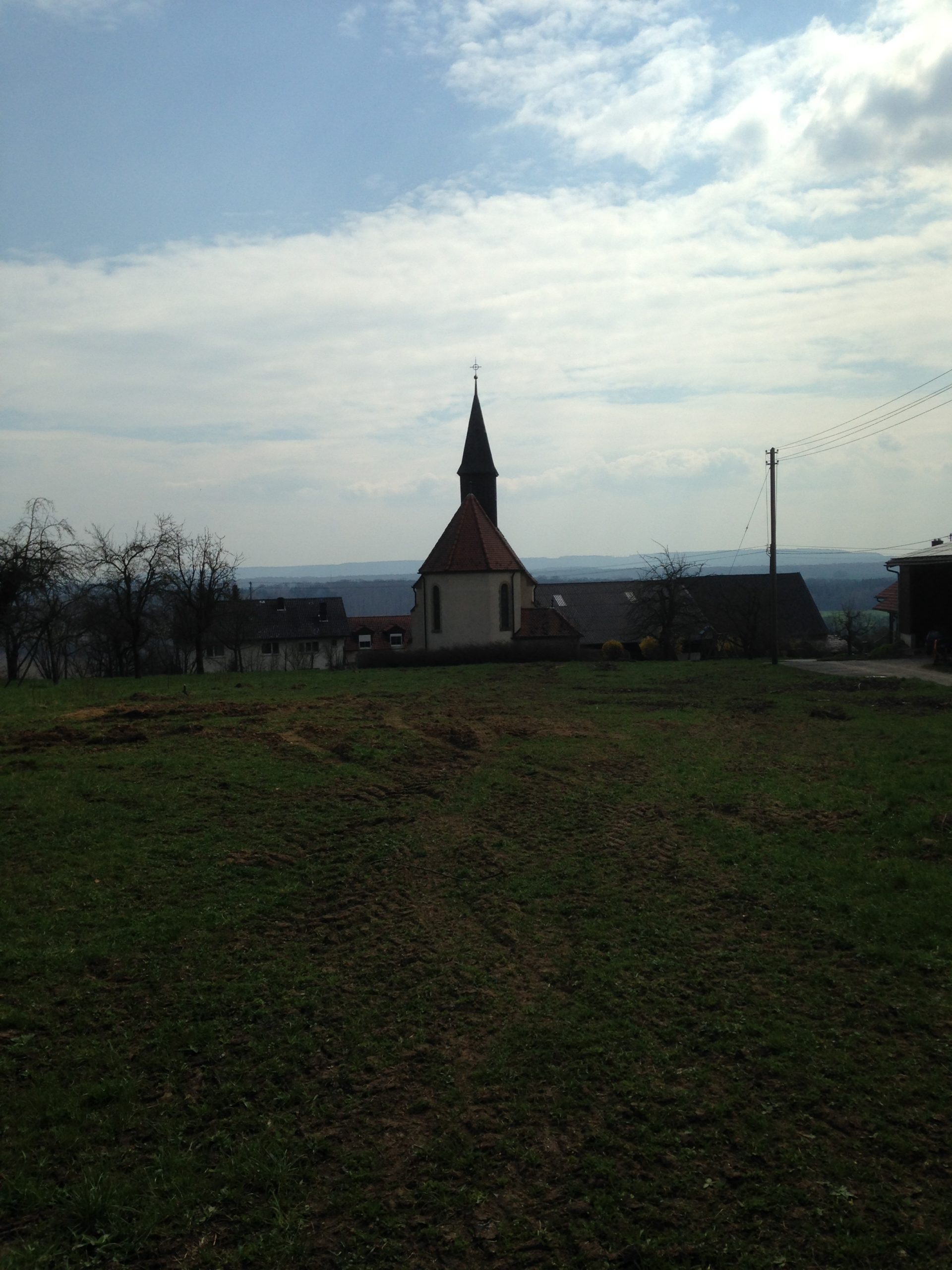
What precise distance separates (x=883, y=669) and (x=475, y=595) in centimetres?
1984

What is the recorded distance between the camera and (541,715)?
19.8 meters

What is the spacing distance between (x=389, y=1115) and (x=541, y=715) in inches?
565

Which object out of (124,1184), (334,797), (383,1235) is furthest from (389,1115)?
(334,797)

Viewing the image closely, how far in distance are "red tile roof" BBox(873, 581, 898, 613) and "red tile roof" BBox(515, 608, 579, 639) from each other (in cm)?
1395

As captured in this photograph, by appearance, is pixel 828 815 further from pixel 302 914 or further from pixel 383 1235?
pixel 383 1235

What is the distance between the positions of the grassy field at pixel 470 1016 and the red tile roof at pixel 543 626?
103ft

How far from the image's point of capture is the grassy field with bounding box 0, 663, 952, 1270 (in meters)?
4.79

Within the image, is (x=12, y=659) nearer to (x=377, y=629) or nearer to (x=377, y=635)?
(x=377, y=635)

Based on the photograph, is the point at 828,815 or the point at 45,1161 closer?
the point at 45,1161

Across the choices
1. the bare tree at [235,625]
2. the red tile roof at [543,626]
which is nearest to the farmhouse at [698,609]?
the red tile roof at [543,626]

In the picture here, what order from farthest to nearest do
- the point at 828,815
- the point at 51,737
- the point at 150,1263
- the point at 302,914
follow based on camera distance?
1. the point at 51,737
2. the point at 828,815
3. the point at 302,914
4. the point at 150,1263

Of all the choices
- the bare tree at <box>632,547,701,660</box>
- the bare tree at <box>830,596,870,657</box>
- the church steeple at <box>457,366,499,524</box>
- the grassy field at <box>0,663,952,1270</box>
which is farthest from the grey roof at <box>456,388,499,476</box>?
the grassy field at <box>0,663,952,1270</box>

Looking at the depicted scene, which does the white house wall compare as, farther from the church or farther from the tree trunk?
the tree trunk

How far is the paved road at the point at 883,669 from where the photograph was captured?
2559 centimetres
